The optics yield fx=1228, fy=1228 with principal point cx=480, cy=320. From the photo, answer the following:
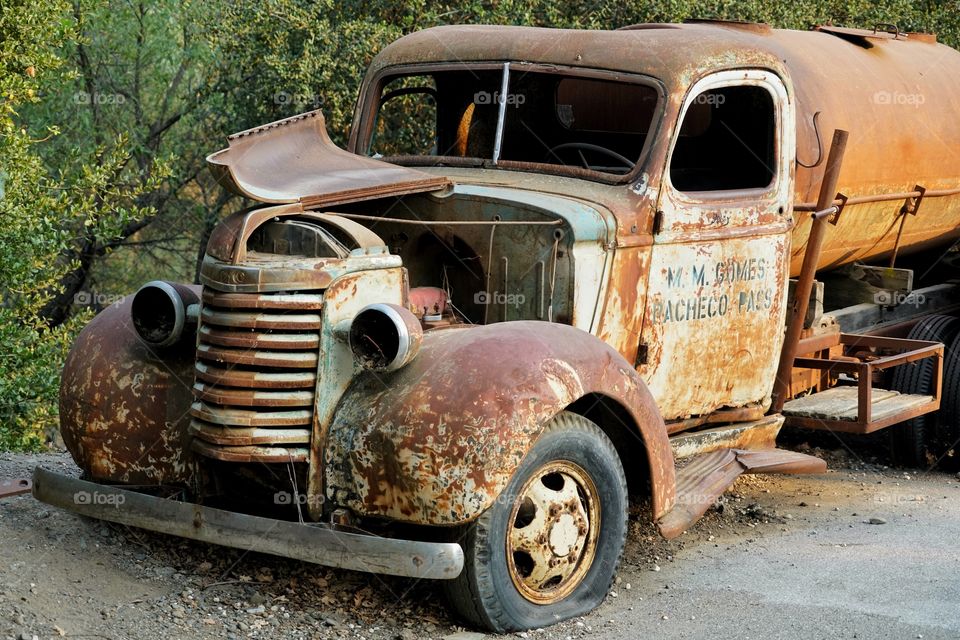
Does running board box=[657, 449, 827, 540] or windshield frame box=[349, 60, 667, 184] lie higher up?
windshield frame box=[349, 60, 667, 184]

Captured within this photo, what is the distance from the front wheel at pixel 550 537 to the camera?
14.3ft

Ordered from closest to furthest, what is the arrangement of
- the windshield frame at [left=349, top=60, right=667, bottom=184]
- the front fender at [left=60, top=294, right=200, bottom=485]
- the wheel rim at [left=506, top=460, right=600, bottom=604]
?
the wheel rim at [left=506, top=460, right=600, bottom=604], the front fender at [left=60, top=294, right=200, bottom=485], the windshield frame at [left=349, top=60, right=667, bottom=184]

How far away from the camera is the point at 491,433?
4184 millimetres

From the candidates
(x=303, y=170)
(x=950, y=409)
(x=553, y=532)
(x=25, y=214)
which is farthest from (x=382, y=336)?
(x=25, y=214)

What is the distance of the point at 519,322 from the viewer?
4.67 m

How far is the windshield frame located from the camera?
5422 mm

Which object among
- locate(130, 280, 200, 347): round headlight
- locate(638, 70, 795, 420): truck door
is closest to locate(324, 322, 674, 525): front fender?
→ locate(130, 280, 200, 347): round headlight

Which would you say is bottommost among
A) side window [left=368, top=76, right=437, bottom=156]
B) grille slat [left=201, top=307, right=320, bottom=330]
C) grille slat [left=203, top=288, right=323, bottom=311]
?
grille slat [left=201, top=307, right=320, bottom=330]

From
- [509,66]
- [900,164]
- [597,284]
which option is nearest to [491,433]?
[597,284]

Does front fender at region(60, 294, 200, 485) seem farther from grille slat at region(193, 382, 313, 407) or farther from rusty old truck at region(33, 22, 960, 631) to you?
grille slat at region(193, 382, 313, 407)

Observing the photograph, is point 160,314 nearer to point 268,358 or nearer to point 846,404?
point 268,358

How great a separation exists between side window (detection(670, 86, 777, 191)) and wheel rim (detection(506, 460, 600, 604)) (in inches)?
78.8

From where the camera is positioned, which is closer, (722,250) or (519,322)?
(519,322)

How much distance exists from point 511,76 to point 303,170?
4.03ft
